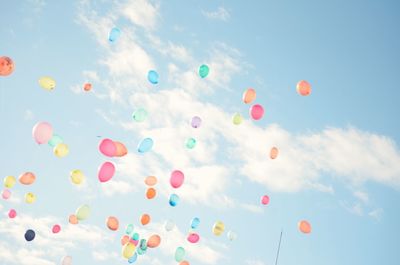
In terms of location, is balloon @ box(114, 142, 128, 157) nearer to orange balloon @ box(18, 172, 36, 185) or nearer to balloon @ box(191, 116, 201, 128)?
balloon @ box(191, 116, 201, 128)

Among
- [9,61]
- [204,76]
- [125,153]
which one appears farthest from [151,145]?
[9,61]

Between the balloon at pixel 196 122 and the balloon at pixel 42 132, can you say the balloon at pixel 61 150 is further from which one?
the balloon at pixel 196 122

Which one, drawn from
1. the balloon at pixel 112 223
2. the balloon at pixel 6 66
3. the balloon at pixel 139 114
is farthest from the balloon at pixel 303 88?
the balloon at pixel 6 66

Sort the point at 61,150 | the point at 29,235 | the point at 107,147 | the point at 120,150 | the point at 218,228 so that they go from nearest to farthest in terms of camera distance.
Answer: the point at 107,147, the point at 120,150, the point at 61,150, the point at 29,235, the point at 218,228

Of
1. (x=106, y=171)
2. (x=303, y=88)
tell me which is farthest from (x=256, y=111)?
(x=106, y=171)

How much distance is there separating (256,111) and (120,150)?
10.0ft

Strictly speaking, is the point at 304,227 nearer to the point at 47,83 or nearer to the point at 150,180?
the point at 150,180

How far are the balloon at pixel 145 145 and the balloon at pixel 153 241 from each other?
91.8 inches

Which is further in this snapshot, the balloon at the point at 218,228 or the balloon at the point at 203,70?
the balloon at the point at 218,228

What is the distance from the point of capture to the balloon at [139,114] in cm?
884

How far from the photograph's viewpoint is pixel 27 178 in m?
8.95

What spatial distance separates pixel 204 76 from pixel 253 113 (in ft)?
4.46

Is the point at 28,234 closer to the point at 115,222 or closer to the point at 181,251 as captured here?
the point at 115,222

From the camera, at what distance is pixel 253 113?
28.5 ft
